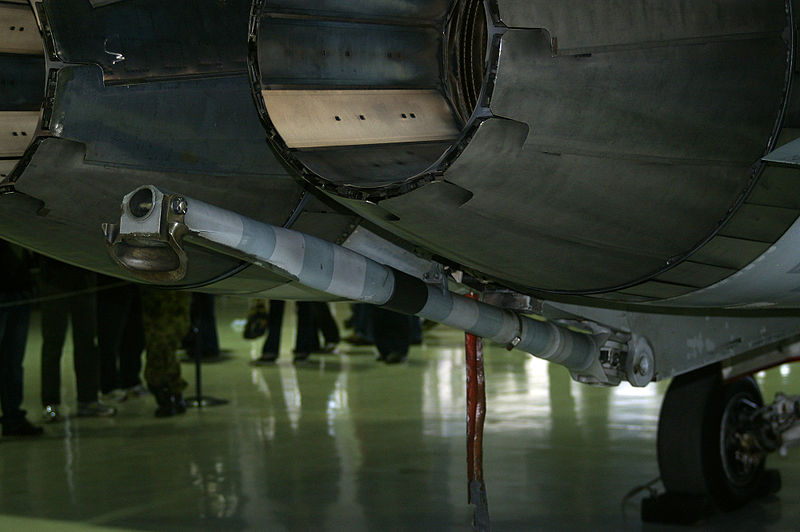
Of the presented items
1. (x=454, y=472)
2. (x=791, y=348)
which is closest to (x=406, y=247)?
(x=791, y=348)

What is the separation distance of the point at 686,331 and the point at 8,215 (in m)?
2.67

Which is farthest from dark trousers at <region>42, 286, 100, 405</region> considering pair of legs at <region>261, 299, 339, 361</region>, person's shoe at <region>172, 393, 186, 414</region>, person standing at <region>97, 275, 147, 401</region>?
pair of legs at <region>261, 299, 339, 361</region>

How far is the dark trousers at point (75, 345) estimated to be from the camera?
902cm

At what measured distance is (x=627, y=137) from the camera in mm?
2510

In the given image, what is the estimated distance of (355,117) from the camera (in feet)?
9.90

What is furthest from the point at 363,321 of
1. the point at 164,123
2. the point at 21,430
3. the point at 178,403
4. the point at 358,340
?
the point at 164,123

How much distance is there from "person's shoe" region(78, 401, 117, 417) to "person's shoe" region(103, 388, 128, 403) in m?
0.67

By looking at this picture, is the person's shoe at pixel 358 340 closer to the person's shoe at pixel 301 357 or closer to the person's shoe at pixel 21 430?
the person's shoe at pixel 301 357

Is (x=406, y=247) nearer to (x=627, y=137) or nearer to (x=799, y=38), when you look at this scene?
(x=627, y=137)

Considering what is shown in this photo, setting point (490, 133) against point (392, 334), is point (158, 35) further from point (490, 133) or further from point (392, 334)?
point (392, 334)

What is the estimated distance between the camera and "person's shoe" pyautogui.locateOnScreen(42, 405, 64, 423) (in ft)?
29.3

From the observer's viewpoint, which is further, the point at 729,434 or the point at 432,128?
the point at 729,434

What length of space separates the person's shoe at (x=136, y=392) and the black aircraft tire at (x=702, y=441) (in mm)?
6083

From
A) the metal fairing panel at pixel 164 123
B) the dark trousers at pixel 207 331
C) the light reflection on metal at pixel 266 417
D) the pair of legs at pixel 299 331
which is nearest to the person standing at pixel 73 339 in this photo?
the light reflection on metal at pixel 266 417
